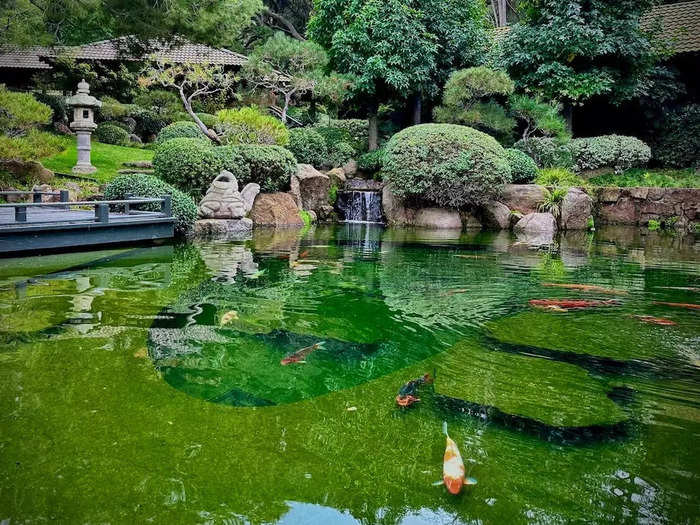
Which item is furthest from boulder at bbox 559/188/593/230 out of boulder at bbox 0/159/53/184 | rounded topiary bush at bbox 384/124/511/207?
boulder at bbox 0/159/53/184

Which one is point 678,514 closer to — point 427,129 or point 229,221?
point 229,221

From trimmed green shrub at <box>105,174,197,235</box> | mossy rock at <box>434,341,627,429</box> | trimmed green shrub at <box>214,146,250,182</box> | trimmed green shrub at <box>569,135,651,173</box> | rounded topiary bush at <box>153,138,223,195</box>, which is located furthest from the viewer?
trimmed green shrub at <box>569,135,651,173</box>

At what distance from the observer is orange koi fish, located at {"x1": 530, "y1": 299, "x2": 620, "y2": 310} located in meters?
5.53

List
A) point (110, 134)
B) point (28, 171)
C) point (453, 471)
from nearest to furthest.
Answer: point (453, 471), point (28, 171), point (110, 134)

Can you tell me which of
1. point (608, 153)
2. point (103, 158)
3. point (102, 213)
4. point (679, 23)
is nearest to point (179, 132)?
point (103, 158)

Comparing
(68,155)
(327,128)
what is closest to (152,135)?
(68,155)

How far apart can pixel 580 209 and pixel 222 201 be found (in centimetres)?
938

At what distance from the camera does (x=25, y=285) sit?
19.4 feet

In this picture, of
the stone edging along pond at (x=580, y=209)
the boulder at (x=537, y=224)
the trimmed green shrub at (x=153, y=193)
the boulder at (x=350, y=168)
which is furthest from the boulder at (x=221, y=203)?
the boulder at (x=537, y=224)

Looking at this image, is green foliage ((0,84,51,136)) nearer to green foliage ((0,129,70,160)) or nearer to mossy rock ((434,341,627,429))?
green foliage ((0,129,70,160))

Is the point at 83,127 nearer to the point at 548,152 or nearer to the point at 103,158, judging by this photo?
the point at 103,158

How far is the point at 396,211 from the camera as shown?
50.6ft

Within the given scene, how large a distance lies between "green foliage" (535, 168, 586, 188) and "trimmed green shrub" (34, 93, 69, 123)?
17.2 m

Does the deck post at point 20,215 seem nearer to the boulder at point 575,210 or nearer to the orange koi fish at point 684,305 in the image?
the orange koi fish at point 684,305
